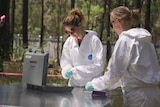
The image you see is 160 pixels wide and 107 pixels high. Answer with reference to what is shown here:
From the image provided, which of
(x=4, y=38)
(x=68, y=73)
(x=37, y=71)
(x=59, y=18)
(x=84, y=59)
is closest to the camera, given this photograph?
(x=37, y=71)

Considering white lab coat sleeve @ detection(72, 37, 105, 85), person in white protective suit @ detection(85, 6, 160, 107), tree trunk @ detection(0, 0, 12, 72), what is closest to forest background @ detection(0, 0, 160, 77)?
tree trunk @ detection(0, 0, 12, 72)

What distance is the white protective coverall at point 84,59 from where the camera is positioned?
10.1ft

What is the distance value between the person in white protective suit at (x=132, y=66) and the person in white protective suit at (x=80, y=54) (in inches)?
24.2

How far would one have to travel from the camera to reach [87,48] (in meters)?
3.19

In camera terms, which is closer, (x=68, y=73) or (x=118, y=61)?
(x=118, y=61)

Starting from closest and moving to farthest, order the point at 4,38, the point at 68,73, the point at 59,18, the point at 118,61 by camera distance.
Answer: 1. the point at 118,61
2. the point at 68,73
3. the point at 4,38
4. the point at 59,18

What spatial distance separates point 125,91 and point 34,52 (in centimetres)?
70

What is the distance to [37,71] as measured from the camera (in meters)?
2.62

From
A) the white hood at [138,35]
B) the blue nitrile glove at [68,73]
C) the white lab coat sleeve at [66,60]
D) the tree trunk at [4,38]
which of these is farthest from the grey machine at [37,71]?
the tree trunk at [4,38]

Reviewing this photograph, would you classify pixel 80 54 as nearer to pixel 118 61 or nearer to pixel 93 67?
pixel 93 67

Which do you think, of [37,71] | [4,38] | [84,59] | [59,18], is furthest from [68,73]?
[59,18]

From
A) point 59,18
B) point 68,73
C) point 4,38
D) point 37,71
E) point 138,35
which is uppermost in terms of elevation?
point 138,35

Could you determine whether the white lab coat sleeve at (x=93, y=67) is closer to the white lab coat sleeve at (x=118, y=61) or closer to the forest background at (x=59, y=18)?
the white lab coat sleeve at (x=118, y=61)

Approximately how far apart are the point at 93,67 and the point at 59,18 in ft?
71.2
